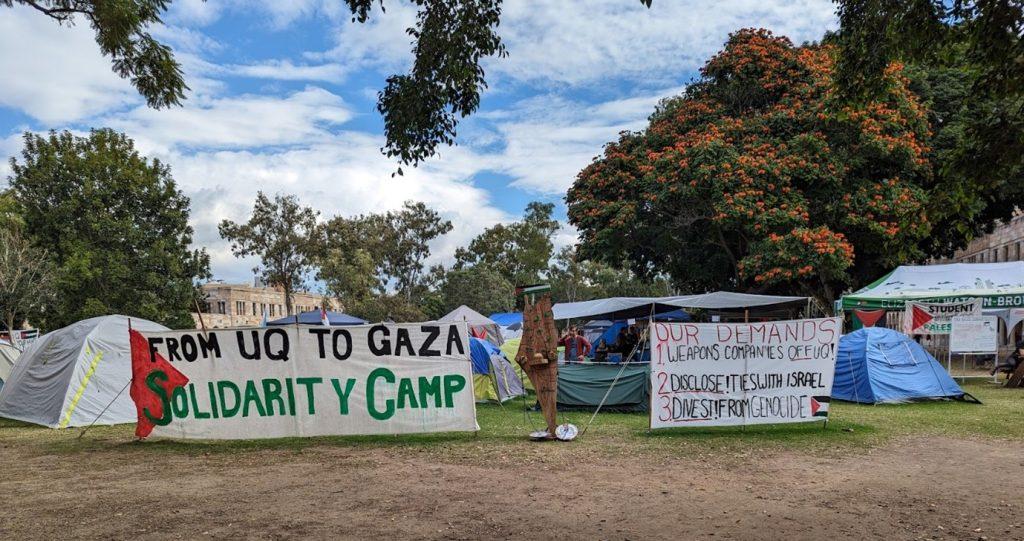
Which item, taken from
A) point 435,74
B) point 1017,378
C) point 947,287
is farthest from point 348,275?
point 435,74

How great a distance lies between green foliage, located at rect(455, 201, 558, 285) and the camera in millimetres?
64438

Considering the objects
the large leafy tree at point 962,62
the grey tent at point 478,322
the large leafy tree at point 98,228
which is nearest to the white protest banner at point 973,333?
the grey tent at point 478,322

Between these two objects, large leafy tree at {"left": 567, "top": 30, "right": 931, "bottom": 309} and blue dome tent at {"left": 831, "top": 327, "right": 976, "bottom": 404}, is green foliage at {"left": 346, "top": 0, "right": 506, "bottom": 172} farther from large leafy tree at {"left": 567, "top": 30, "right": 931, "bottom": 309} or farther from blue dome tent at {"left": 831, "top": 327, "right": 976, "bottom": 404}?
large leafy tree at {"left": 567, "top": 30, "right": 931, "bottom": 309}

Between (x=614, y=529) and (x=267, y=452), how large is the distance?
550 cm

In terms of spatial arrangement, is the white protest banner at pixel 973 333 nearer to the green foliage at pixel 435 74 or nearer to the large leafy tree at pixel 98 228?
the green foliage at pixel 435 74

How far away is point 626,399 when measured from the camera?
1303 cm

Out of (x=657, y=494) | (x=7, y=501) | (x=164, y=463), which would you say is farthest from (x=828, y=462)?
(x=7, y=501)

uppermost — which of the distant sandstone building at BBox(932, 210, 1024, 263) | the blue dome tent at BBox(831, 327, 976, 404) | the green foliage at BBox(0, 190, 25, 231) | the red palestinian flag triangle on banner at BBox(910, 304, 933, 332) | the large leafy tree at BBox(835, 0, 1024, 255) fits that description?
the green foliage at BBox(0, 190, 25, 231)

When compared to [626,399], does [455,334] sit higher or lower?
higher

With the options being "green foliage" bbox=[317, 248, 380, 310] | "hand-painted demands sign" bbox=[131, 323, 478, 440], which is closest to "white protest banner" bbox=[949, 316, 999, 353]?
"hand-painted demands sign" bbox=[131, 323, 478, 440]

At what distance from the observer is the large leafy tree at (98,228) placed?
35688mm

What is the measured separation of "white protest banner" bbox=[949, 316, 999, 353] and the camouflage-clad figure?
13.8 meters

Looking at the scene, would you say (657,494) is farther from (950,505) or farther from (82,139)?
(82,139)

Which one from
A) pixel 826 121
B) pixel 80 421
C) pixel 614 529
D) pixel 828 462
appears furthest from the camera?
pixel 826 121
